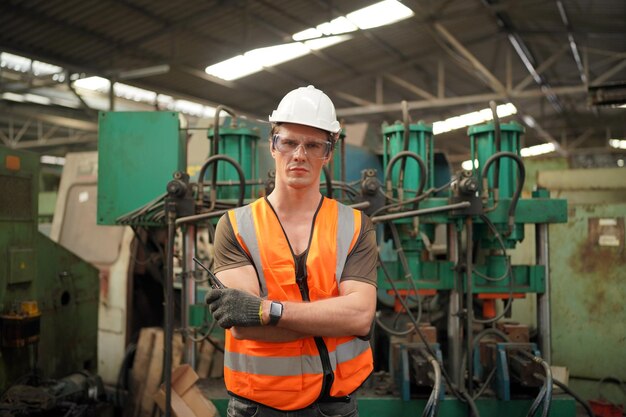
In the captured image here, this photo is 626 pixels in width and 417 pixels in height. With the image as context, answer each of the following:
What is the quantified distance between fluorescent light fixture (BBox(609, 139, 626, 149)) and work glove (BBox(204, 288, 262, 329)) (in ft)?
37.0

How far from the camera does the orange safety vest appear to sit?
1.34 meters

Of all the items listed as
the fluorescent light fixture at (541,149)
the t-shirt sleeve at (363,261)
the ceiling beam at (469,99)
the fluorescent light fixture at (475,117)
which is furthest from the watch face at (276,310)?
the fluorescent light fixture at (541,149)

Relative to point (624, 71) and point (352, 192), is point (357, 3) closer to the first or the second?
point (352, 192)

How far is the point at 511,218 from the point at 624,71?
6856mm

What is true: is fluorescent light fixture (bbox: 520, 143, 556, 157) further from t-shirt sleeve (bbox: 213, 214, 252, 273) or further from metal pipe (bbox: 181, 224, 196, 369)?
t-shirt sleeve (bbox: 213, 214, 252, 273)

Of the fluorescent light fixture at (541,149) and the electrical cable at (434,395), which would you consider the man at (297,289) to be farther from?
the fluorescent light fixture at (541,149)

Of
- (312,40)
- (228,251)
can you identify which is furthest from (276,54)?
(228,251)

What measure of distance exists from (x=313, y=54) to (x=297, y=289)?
5.70 meters

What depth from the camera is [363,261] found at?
4.70 ft

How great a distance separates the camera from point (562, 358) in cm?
352

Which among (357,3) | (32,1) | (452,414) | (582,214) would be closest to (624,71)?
(357,3)

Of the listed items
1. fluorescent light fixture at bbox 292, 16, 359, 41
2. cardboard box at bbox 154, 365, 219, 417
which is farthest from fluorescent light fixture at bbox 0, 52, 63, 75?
cardboard box at bbox 154, 365, 219, 417

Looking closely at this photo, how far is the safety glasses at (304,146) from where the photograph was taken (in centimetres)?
143

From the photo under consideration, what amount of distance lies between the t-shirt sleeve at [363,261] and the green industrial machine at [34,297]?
2125 mm
